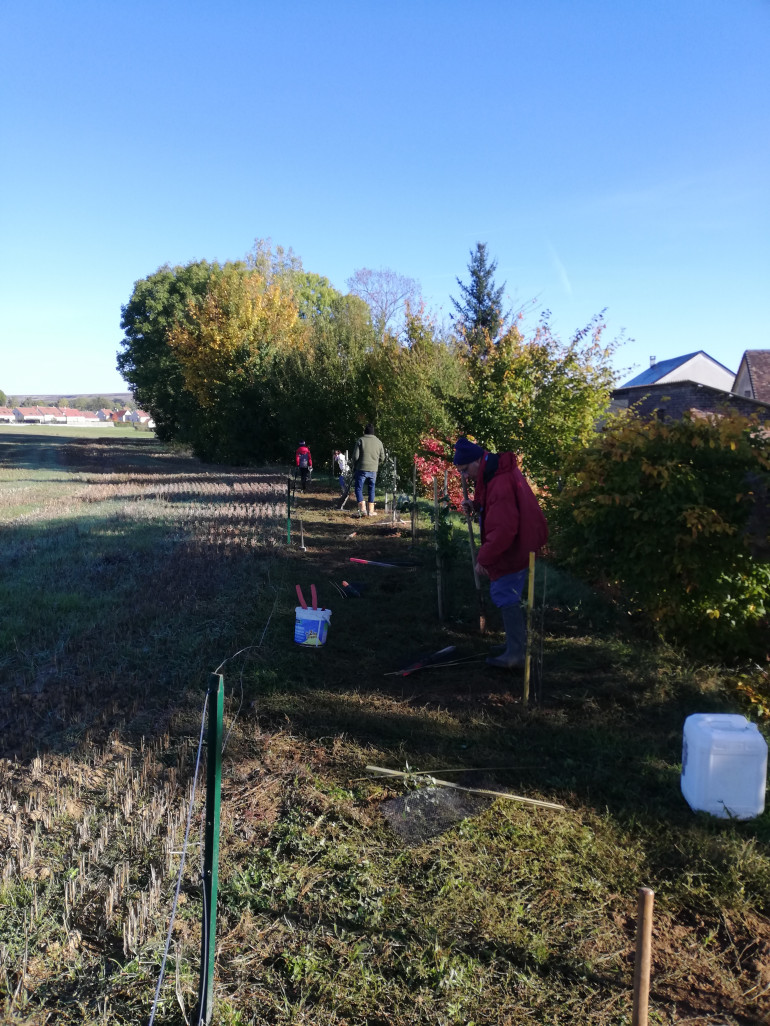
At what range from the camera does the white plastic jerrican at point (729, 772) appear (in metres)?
3.54

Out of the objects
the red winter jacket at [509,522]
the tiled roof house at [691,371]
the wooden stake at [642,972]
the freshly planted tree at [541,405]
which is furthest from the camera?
the tiled roof house at [691,371]

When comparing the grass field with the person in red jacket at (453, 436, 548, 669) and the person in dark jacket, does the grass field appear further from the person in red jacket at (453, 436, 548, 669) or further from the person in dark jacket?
the person in dark jacket

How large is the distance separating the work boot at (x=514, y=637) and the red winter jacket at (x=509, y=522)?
0.97ft

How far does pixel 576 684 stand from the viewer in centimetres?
534

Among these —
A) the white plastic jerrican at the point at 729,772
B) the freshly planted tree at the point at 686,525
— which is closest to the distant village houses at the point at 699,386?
the freshly planted tree at the point at 686,525

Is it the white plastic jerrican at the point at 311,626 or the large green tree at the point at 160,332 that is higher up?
the large green tree at the point at 160,332

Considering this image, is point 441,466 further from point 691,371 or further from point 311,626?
point 691,371

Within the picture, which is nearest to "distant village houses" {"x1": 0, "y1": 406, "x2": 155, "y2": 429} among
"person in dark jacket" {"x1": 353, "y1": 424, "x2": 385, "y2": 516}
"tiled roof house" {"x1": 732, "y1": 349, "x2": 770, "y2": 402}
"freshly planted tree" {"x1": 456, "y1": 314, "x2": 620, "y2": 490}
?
"tiled roof house" {"x1": 732, "y1": 349, "x2": 770, "y2": 402}

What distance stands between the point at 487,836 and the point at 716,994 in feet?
3.70

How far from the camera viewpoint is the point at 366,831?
350 cm

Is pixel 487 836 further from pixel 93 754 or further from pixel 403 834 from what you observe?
pixel 93 754

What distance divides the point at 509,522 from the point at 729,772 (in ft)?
7.23

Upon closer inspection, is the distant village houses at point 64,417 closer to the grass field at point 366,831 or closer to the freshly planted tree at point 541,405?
the freshly planted tree at point 541,405

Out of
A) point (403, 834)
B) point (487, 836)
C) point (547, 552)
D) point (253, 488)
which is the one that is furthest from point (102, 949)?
point (253, 488)
